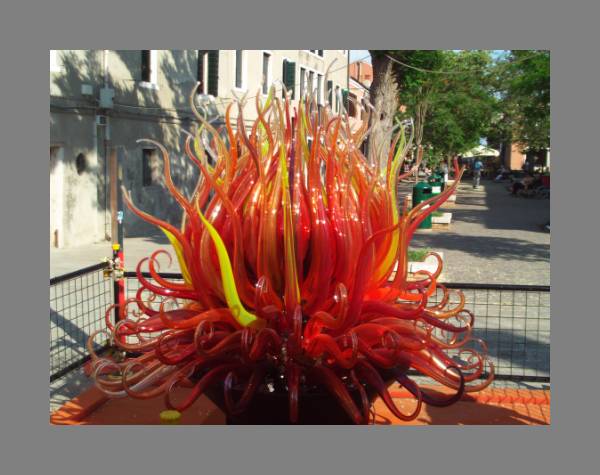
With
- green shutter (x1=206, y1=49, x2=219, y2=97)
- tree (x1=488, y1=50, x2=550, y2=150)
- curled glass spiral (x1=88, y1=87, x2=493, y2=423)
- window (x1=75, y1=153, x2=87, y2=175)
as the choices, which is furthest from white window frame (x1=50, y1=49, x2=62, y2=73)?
curled glass spiral (x1=88, y1=87, x2=493, y2=423)

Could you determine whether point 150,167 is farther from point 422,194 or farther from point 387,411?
point 387,411

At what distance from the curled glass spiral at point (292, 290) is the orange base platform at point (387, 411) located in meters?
1.29

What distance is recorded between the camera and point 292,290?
4191 millimetres

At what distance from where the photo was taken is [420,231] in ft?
73.4

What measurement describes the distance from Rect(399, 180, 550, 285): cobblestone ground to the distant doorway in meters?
7.58

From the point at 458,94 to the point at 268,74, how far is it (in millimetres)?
16020

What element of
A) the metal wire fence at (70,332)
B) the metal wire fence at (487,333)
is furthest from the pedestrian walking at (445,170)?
the metal wire fence at (70,332)

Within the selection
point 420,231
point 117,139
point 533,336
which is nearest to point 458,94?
point 420,231

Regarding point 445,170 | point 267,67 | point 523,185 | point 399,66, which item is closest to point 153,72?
point 399,66

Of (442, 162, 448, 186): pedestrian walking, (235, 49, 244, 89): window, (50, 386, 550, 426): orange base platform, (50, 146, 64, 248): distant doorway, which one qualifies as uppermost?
(235, 49, 244, 89): window

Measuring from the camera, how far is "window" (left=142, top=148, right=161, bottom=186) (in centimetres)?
2025

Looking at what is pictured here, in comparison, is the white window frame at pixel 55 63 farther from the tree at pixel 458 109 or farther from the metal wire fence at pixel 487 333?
the tree at pixel 458 109

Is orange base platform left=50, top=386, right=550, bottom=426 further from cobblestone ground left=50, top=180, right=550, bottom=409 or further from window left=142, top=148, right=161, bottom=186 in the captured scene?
window left=142, top=148, right=161, bottom=186

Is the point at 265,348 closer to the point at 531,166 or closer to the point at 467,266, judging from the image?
the point at 467,266
